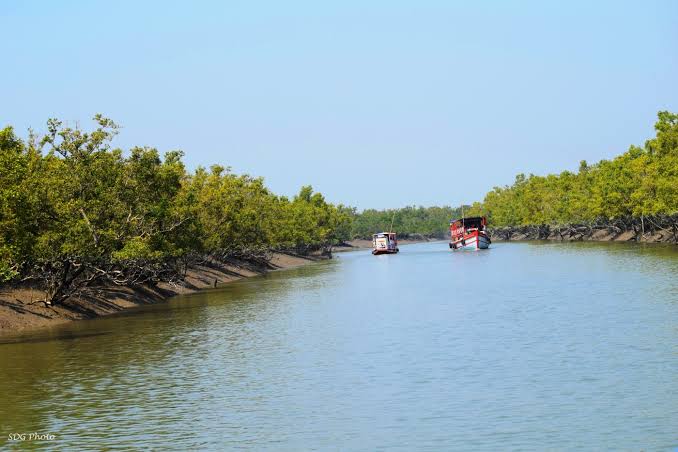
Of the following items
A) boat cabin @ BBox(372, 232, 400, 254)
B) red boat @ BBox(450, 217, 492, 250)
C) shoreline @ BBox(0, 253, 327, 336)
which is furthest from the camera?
boat cabin @ BBox(372, 232, 400, 254)

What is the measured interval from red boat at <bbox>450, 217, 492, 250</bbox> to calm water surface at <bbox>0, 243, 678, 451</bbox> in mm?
115175

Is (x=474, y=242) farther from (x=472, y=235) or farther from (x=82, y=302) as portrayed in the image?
(x=82, y=302)

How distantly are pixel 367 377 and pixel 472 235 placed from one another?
14867 centimetres

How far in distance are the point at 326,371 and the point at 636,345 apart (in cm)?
1314

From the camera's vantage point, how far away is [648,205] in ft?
488

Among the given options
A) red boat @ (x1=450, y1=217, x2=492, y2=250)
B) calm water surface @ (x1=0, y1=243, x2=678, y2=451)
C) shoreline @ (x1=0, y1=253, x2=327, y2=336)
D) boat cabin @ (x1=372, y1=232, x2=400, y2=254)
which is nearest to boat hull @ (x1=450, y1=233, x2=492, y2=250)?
red boat @ (x1=450, y1=217, x2=492, y2=250)

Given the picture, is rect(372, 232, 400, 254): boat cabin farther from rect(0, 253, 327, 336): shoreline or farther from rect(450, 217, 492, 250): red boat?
rect(0, 253, 327, 336): shoreline

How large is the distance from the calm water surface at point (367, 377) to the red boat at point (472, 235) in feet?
378

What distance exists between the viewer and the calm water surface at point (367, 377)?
25.0 metres

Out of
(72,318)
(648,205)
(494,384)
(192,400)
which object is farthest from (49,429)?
(648,205)

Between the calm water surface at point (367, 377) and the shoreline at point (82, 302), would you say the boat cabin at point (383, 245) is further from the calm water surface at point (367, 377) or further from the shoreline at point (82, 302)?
the calm water surface at point (367, 377)

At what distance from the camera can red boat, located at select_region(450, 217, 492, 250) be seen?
180 meters

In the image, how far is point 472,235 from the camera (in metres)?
180

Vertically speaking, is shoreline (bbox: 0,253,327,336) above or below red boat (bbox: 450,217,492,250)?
below
